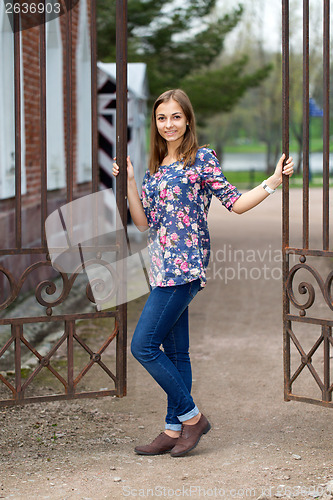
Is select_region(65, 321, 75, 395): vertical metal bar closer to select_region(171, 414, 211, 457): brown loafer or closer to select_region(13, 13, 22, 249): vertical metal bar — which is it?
select_region(13, 13, 22, 249): vertical metal bar

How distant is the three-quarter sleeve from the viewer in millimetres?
4094

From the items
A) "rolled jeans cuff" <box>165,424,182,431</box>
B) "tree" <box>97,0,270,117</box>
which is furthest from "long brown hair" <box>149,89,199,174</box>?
"tree" <box>97,0,270,117</box>

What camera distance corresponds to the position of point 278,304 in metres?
9.05

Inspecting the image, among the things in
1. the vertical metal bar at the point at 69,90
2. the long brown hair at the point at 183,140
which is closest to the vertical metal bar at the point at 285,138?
the long brown hair at the point at 183,140

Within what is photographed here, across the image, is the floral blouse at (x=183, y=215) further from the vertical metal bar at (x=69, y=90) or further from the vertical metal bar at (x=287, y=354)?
the vertical metal bar at (x=287, y=354)

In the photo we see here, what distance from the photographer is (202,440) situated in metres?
4.55

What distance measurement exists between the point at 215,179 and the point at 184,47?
54.4 feet

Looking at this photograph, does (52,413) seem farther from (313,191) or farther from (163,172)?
(313,191)

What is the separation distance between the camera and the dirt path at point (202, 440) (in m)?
3.76

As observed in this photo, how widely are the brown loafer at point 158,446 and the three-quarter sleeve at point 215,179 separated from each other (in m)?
1.33

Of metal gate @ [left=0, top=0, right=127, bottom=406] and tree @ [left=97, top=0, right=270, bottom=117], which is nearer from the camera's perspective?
metal gate @ [left=0, top=0, right=127, bottom=406]

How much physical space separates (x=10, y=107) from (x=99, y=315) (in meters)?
4.22

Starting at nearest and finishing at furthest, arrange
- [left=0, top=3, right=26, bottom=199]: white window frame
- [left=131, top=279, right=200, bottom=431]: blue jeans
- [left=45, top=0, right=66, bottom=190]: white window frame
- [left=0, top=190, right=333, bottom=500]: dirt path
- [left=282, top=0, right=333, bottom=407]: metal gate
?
[left=0, top=190, right=333, bottom=500]: dirt path → [left=131, top=279, right=200, bottom=431]: blue jeans → [left=282, top=0, right=333, bottom=407]: metal gate → [left=0, top=3, right=26, bottom=199]: white window frame → [left=45, top=0, right=66, bottom=190]: white window frame

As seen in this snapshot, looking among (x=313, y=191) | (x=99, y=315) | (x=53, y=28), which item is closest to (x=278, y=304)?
(x=53, y=28)
